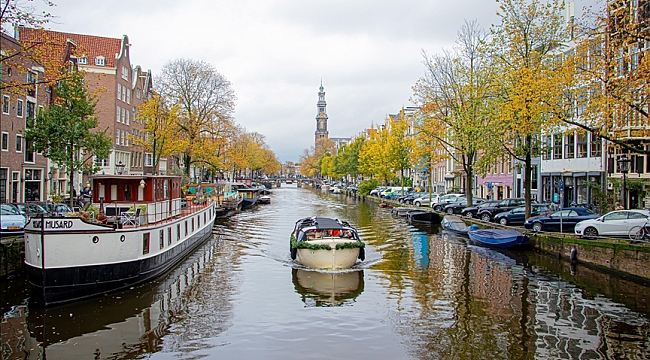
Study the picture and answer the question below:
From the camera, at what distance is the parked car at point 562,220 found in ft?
107

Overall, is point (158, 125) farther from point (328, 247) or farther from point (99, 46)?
point (328, 247)

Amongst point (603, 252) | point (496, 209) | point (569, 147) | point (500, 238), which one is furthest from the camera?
point (569, 147)

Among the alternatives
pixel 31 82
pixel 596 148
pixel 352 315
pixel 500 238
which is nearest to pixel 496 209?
pixel 500 238

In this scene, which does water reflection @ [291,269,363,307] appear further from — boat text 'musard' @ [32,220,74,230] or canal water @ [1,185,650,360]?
boat text 'musard' @ [32,220,74,230]

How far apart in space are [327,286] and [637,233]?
15102mm

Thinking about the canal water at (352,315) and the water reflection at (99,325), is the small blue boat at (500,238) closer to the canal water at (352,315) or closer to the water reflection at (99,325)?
the canal water at (352,315)

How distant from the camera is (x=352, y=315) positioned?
19.1m

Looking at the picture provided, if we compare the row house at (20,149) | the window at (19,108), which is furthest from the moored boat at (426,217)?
the window at (19,108)

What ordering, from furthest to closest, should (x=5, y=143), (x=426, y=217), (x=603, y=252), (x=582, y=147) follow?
1. (x=426, y=217)
2. (x=582, y=147)
3. (x=5, y=143)
4. (x=603, y=252)

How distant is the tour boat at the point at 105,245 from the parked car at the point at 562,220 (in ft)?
71.5

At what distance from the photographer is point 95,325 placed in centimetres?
1734

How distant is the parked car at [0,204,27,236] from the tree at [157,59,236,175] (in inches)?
1216

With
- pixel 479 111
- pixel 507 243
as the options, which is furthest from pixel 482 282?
pixel 479 111

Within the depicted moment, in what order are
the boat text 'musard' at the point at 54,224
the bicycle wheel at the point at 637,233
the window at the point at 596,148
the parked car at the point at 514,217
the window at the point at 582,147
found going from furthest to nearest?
1. the window at the point at 582,147
2. the window at the point at 596,148
3. the parked car at the point at 514,217
4. the bicycle wheel at the point at 637,233
5. the boat text 'musard' at the point at 54,224
